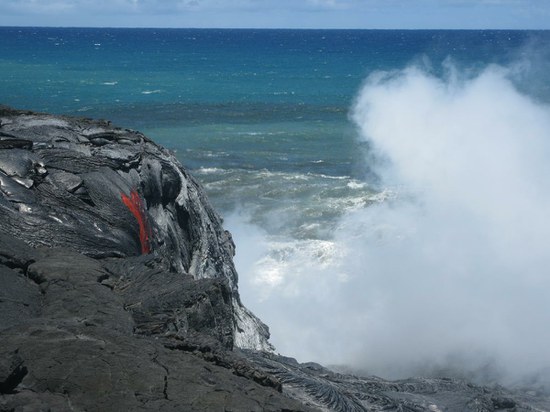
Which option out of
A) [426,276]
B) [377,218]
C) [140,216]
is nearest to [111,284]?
[140,216]

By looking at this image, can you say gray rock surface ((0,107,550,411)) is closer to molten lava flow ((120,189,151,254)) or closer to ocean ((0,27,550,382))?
molten lava flow ((120,189,151,254))

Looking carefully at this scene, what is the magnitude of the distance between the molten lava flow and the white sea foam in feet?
24.4

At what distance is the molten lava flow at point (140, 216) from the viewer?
955 cm

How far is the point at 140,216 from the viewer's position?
971 centimetres

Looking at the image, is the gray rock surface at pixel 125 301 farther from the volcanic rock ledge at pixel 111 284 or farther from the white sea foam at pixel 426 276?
the white sea foam at pixel 426 276

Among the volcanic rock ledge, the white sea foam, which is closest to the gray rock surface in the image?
the volcanic rock ledge

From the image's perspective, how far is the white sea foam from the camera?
57.0ft

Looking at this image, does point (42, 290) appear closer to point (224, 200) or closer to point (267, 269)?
point (267, 269)

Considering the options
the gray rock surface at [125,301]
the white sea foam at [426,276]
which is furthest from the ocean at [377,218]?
the gray rock surface at [125,301]

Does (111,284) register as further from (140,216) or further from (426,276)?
(426,276)

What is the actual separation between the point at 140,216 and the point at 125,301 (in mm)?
2322

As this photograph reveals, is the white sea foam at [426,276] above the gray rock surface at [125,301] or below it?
above

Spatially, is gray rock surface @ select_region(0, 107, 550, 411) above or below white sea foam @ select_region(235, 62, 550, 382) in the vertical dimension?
below

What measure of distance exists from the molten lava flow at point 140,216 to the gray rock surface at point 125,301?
0.07 feet
